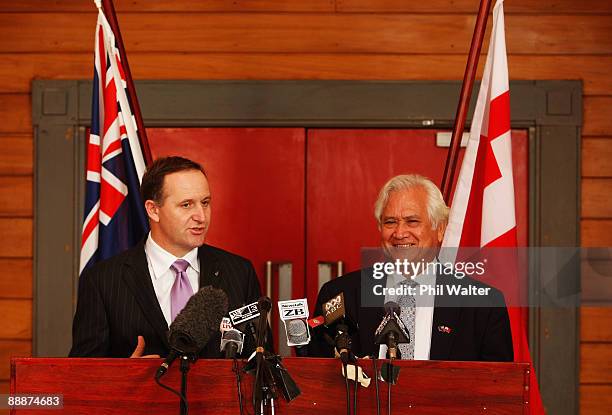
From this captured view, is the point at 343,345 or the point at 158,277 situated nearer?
the point at 343,345

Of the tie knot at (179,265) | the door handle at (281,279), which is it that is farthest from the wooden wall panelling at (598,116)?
the tie knot at (179,265)

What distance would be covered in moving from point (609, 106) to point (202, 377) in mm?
2639

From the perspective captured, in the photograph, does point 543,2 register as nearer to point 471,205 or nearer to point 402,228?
point 471,205

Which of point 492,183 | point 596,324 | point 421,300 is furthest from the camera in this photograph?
point 596,324

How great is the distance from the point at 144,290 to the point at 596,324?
2.25 m

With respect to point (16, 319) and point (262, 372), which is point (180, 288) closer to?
point (262, 372)

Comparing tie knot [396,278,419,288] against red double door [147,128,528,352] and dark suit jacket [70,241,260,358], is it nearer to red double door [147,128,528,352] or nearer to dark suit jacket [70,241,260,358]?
dark suit jacket [70,241,260,358]

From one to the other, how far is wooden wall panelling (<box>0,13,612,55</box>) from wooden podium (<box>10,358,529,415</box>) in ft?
7.47

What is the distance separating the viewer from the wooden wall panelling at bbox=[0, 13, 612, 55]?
13.4ft

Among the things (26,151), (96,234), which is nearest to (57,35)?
(26,151)

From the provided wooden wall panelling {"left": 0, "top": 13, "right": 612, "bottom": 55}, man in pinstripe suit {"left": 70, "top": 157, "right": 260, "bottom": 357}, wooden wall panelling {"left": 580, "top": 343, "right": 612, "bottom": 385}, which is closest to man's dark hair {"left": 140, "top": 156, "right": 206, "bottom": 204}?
man in pinstripe suit {"left": 70, "top": 157, "right": 260, "bottom": 357}

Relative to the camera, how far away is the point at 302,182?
410 centimetres

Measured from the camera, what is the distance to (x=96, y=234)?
3412 millimetres

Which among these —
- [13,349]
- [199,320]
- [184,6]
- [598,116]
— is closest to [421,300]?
[199,320]
